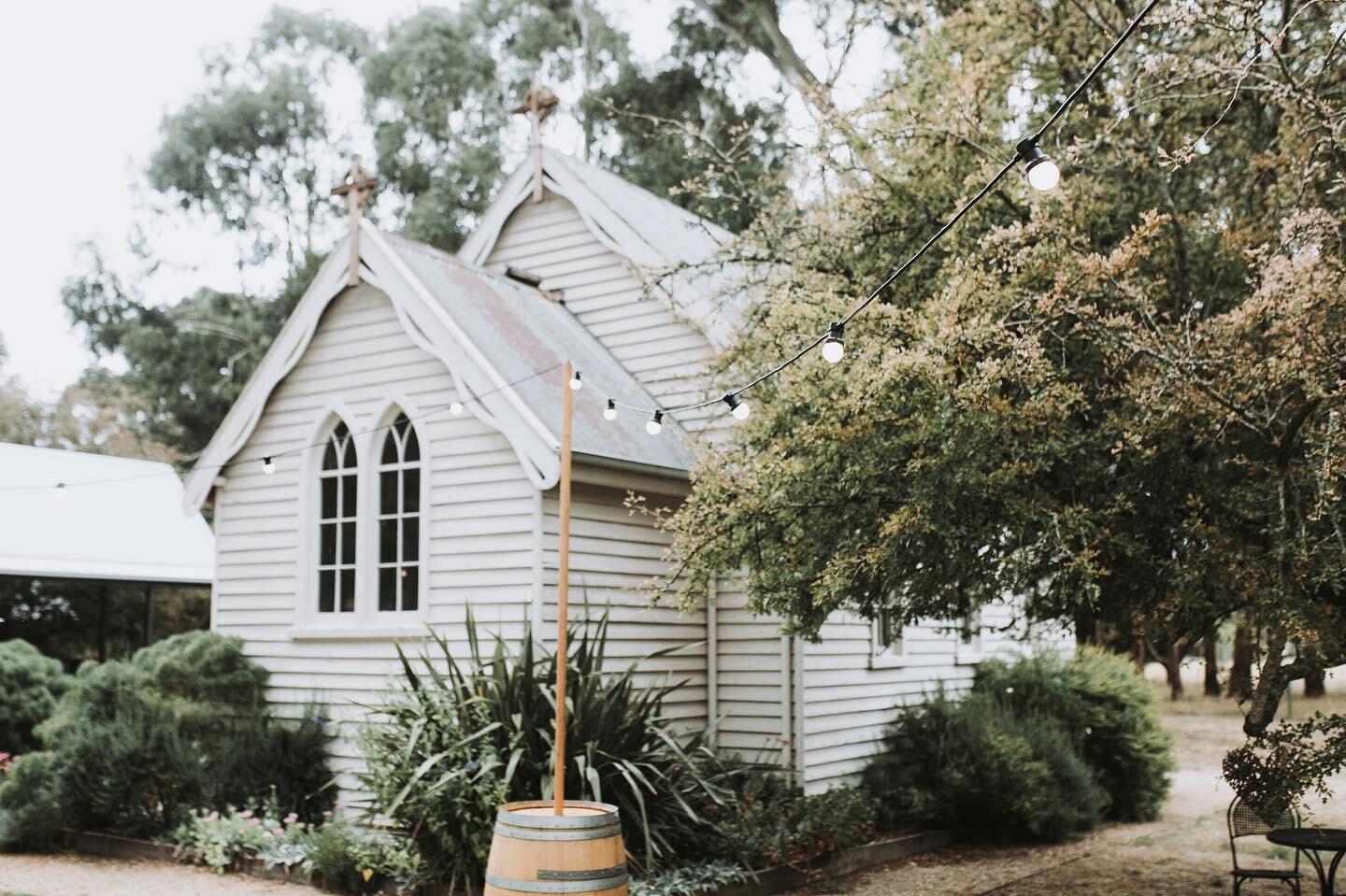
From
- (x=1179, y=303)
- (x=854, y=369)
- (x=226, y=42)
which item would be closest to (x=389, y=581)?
(x=854, y=369)

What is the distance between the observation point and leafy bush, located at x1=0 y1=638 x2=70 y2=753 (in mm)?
14414

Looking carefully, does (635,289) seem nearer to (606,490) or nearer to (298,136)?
(606,490)

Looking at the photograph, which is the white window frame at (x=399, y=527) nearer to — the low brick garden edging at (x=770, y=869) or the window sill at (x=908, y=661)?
the low brick garden edging at (x=770, y=869)

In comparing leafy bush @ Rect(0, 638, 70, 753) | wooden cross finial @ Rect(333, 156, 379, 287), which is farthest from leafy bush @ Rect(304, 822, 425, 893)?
leafy bush @ Rect(0, 638, 70, 753)

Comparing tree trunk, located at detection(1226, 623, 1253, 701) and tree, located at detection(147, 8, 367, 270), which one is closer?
tree trunk, located at detection(1226, 623, 1253, 701)

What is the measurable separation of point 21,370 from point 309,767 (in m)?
29.5

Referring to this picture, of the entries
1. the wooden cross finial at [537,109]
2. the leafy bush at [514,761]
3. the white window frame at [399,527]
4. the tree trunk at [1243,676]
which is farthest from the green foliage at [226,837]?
the wooden cross finial at [537,109]

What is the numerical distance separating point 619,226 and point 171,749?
7082mm

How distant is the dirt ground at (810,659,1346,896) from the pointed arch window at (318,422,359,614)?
17.6 ft

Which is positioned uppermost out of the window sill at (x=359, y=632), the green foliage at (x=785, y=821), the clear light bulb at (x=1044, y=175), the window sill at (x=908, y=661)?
the clear light bulb at (x=1044, y=175)

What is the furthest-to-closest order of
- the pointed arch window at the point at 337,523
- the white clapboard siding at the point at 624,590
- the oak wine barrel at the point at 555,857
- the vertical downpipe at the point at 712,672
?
1. the vertical downpipe at the point at 712,672
2. the pointed arch window at the point at 337,523
3. the white clapboard siding at the point at 624,590
4. the oak wine barrel at the point at 555,857

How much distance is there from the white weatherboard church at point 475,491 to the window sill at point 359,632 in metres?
0.02

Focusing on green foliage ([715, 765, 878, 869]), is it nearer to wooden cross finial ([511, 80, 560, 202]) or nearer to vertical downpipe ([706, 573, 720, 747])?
vertical downpipe ([706, 573, 720, 747])

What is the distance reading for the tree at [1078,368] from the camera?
747 centimetres
